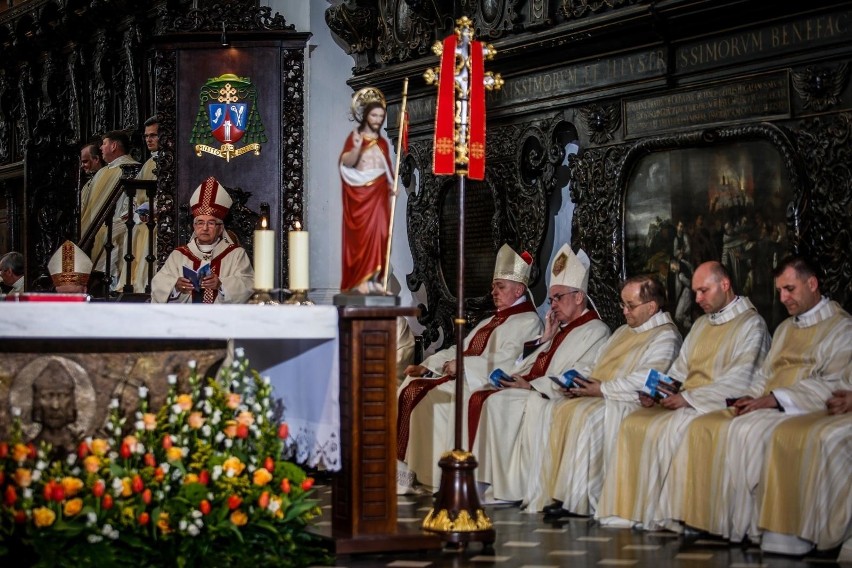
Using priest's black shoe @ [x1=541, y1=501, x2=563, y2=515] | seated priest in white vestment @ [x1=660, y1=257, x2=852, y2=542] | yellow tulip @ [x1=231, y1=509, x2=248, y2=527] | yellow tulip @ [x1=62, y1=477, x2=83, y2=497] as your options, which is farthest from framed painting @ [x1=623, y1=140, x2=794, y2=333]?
yellow tulip @ [x1=62, y1=477, x2=83, y2=497]

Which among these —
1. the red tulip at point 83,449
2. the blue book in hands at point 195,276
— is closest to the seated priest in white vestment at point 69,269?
the blue book in hands at point 195,276

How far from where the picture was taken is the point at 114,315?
590cm

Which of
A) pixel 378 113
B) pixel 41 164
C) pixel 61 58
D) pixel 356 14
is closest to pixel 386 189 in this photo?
pixel 378 113

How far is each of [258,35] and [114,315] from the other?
6.64 m

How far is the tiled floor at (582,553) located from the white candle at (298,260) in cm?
137

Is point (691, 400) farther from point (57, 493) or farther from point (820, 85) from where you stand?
point (57, 493)

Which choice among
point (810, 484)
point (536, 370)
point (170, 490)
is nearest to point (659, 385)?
point (810, 484)

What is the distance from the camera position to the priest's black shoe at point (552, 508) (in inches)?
336

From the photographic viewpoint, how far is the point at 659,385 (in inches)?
316

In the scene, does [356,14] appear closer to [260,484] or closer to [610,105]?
[610,105]

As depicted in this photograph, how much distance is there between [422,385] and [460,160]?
2.98 m

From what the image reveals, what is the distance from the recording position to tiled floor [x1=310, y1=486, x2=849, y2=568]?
260 inches

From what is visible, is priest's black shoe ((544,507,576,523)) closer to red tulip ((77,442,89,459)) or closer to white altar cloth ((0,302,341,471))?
white altar cloth ((0,302,341,471))

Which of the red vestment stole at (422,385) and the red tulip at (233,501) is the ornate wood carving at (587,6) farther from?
the red tulip at (233,501)
